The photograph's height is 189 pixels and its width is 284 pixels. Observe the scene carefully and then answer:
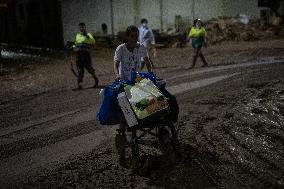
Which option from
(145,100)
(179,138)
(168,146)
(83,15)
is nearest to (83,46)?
(179,138)

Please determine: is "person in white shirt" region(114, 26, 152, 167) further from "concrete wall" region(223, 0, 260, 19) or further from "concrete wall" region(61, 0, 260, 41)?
"concrete wall" region(223, 0, 260, 19)

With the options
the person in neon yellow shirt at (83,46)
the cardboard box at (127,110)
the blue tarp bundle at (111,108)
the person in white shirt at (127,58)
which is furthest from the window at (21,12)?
the cardboard box at (127,110)

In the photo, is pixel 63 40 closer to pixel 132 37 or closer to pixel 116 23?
pixel 116 23

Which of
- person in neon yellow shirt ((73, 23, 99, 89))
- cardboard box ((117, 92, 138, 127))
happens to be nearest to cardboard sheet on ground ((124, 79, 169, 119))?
cardboard box ((117, 92, 138, 127))

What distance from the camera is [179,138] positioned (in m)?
6.43

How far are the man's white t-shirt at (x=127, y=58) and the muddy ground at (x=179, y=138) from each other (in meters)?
A: 1.30

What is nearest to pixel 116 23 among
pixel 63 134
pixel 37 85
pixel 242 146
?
pixel 37 85

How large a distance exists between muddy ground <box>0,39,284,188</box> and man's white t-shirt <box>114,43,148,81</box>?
4.28 ft

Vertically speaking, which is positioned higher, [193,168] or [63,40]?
[63,40]

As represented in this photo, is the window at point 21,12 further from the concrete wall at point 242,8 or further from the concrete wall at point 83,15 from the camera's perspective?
the concrete wall at point 242,8

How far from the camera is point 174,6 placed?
29141 millimetres

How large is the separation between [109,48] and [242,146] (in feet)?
69.8

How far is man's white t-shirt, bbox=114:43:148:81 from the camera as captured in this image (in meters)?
6.15

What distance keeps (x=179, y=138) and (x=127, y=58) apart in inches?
65.2
